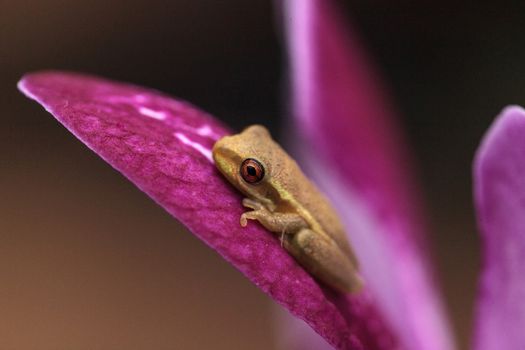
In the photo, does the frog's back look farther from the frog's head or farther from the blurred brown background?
the blurred brown background

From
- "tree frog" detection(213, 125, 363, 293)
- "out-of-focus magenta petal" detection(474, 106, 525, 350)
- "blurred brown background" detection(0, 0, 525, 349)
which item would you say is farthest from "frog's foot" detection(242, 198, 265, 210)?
"blurred brown background" detection(0, 0, 525, 349)

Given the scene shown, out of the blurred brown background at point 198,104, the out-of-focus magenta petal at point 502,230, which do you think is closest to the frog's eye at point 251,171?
the out-of-focus magenta petal at point 502,230

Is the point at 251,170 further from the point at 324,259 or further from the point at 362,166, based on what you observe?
the point at 362,166

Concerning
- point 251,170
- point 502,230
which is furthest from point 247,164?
point 502,230

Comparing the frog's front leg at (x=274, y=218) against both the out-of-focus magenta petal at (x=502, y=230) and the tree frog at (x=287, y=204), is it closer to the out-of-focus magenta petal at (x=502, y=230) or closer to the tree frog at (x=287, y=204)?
the tree frog at (x=287, y=204)

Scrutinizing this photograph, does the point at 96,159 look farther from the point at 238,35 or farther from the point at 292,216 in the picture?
the point at 292,216

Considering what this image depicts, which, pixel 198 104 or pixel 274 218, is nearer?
pixel 274 218
